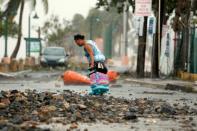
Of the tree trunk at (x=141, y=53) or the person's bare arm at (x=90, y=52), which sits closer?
the person's bare arm at (x=90, y=52)

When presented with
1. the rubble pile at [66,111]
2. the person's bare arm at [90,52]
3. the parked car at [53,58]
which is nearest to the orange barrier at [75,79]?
the person's bare arm at [90,52]

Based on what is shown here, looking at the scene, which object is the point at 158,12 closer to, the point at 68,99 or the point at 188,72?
the point at 188,72

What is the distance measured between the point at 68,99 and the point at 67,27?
2550 inches

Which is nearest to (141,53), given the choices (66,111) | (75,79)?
(75,79)

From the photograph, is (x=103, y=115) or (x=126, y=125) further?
(x=103, y=115)

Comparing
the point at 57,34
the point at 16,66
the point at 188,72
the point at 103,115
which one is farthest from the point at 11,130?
the point at 57,34

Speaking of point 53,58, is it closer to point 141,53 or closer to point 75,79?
point 141,53

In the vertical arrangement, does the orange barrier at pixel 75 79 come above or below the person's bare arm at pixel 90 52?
below

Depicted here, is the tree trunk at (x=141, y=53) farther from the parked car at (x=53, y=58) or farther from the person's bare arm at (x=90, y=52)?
the parked car at (x=53, y=58)

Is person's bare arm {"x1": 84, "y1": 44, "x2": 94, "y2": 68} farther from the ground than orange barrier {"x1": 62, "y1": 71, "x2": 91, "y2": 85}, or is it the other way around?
person's bare arm {"x1": 84, "y1": 44, "x2": 94, "y2": 68}

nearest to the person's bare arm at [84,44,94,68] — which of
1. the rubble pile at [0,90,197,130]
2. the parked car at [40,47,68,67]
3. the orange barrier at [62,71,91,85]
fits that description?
the rubble pile at [0,90,197,130]

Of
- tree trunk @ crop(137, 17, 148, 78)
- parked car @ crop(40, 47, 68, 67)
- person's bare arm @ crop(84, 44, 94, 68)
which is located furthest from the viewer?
parked car @ crop(40, 47, 68, 67)

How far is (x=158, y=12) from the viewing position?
31.2 meters

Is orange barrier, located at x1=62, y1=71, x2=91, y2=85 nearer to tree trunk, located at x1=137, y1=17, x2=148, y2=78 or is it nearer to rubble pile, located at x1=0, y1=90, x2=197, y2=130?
tree trunk, located at x1=137, y1=17, x2=148, y2=78
